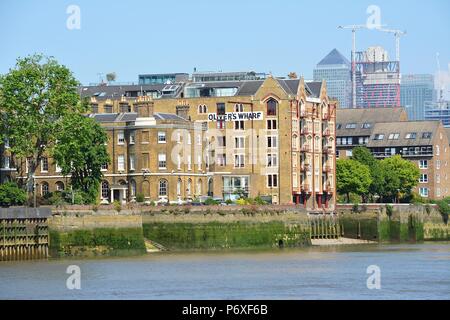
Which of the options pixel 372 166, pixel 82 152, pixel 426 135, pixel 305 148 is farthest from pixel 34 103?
pixel 426 135

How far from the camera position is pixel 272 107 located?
6580 inches

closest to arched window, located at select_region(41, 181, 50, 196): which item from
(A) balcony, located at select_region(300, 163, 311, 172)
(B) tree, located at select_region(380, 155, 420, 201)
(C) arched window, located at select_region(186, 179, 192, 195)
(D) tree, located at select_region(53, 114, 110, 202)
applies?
(D) tree, located at select_region(53, 114, 110, 202)

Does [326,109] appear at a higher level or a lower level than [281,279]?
higher

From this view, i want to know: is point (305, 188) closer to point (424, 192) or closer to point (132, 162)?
→ point (132, 162)

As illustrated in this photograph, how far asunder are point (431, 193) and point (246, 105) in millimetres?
39671

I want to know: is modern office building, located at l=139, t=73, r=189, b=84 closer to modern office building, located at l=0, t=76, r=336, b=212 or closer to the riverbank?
modern office building, located at l=0, t=76, r=336, b=212

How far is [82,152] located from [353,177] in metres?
43.5

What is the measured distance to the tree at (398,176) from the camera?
7328 inches

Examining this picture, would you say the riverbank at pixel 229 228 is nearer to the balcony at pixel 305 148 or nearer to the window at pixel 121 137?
the balcony at pixel 305 148

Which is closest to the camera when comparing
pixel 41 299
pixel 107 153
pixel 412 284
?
pixel 41 299

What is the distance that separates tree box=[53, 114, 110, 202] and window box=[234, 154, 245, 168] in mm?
18537
